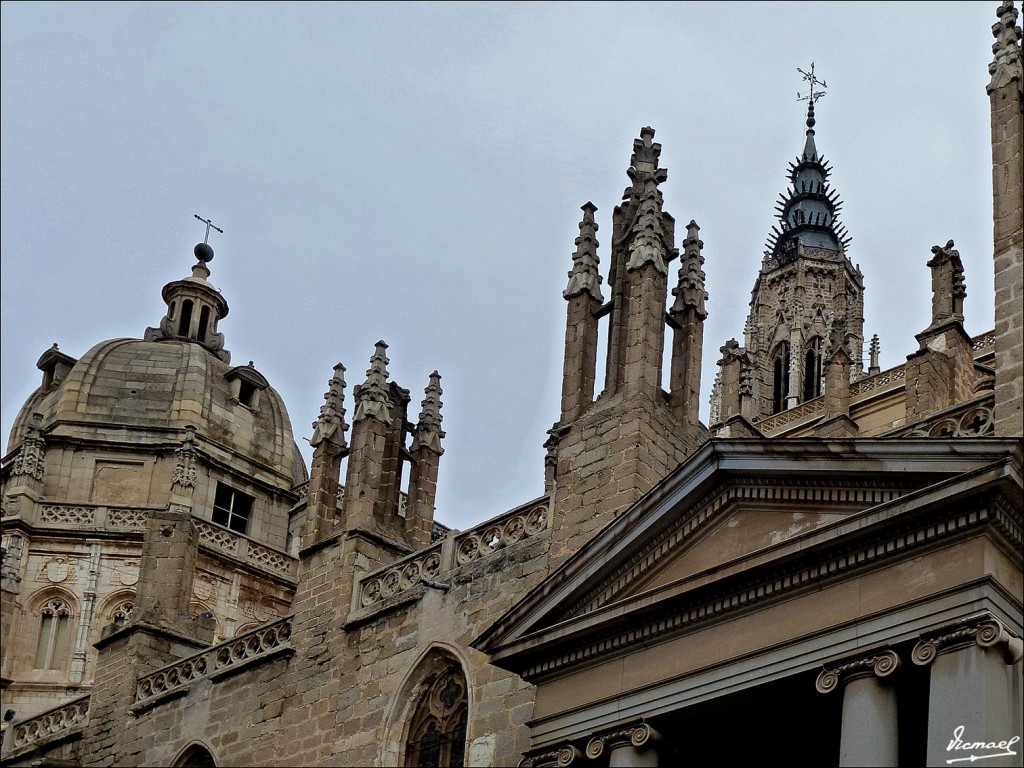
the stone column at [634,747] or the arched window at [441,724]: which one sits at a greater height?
the arched window at [441,724]

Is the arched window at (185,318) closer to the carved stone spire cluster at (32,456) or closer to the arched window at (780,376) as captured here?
the carved stone spire cluster at (32,456)

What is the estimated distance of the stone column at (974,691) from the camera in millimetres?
15500

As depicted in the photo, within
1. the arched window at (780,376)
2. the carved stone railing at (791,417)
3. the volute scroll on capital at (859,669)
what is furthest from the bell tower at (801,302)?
the volute scroll on capital at (859,669)

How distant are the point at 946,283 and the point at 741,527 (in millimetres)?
21335

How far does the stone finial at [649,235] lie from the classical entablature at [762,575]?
4801 mm

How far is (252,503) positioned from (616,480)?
23.9 meters

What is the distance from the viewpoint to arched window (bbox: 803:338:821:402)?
230ft

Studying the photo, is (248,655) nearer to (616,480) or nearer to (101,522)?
(616,480)

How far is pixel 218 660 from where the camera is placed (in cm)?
2727

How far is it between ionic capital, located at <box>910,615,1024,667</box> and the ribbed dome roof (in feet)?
97.9

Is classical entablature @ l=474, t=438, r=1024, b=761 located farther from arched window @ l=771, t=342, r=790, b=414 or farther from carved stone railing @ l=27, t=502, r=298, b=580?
arched window @ l=771, t=342, r=790, b=414

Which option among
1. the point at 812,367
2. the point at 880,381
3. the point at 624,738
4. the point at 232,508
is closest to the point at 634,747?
the point at 624,738

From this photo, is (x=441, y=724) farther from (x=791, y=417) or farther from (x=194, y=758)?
(x=791, y=417)

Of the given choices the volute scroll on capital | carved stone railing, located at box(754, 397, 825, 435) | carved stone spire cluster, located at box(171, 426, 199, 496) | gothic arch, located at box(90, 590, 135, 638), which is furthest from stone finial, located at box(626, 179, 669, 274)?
carved stone railing, located at box(754, 397, 825, 435)
